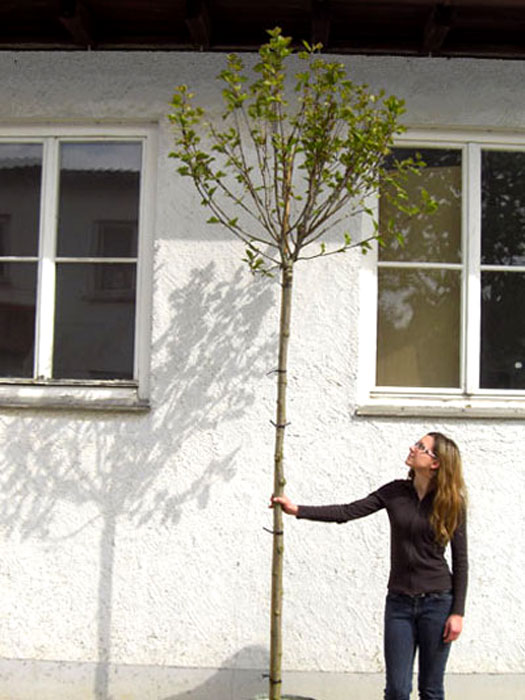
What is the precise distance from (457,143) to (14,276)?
2844 millimetres

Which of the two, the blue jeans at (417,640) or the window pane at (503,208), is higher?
the window pane at (503,208)

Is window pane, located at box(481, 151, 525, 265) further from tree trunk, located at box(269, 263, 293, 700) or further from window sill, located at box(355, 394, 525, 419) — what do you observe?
tree trunk, located at box(269, 263, 293, 700)

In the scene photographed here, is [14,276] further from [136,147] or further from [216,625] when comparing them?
[216,625]

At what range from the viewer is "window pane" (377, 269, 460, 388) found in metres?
4.92

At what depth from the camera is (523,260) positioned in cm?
498

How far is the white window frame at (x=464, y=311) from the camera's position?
482 cm

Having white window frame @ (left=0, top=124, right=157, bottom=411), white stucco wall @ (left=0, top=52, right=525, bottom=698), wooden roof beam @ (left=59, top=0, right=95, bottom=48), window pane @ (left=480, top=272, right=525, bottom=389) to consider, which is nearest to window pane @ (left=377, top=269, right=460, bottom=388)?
window pane @ (left=480, top=272, right=525, bottom=389)

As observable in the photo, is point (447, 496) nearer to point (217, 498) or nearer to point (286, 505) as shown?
point (286, 505)

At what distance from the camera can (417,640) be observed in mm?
3660

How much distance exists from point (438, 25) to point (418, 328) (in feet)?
5.69

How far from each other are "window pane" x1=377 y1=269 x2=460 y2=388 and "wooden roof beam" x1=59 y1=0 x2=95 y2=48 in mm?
2242

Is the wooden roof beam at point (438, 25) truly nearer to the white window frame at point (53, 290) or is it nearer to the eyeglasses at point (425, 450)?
the white window frame at point (53, 290)

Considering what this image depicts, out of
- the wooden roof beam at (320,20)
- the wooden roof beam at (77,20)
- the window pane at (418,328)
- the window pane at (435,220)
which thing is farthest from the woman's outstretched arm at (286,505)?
the wooden roof beam at (77,20)

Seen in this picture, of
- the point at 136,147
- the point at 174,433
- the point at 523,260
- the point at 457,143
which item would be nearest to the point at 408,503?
the point at 174,433
